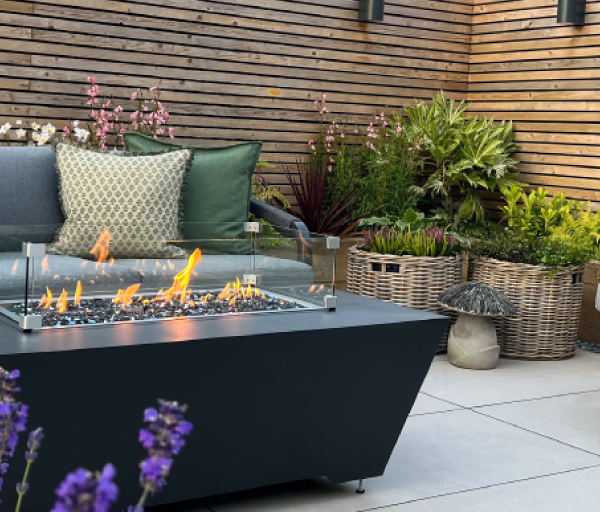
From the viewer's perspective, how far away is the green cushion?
385cm

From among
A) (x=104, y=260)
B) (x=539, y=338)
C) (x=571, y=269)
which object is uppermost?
(x=104, y=260)

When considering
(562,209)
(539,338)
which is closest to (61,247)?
(539,338)

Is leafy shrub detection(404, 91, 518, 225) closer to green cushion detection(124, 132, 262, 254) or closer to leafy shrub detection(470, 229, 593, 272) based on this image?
leafy shrub detection(470, 229, 593, 272)

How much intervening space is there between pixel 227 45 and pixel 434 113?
5.64ft

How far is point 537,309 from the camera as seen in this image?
467cm

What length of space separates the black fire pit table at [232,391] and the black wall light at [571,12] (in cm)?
421

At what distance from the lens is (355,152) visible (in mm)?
6391

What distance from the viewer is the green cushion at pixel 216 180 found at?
152 inches

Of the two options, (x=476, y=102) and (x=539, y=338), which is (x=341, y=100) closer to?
(x=476, y=102)

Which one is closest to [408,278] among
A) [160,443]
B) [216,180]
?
[216,180]

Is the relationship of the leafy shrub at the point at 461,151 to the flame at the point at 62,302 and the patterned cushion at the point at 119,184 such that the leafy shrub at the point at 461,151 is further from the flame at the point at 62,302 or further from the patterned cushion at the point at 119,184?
the flame at the point at 62,302

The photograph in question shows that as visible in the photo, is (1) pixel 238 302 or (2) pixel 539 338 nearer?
(1) pixel 238 302

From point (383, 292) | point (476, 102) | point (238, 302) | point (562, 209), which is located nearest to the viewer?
point (238, 302)

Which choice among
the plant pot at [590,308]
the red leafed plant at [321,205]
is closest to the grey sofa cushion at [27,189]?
the red leafed plant at [321,205]
